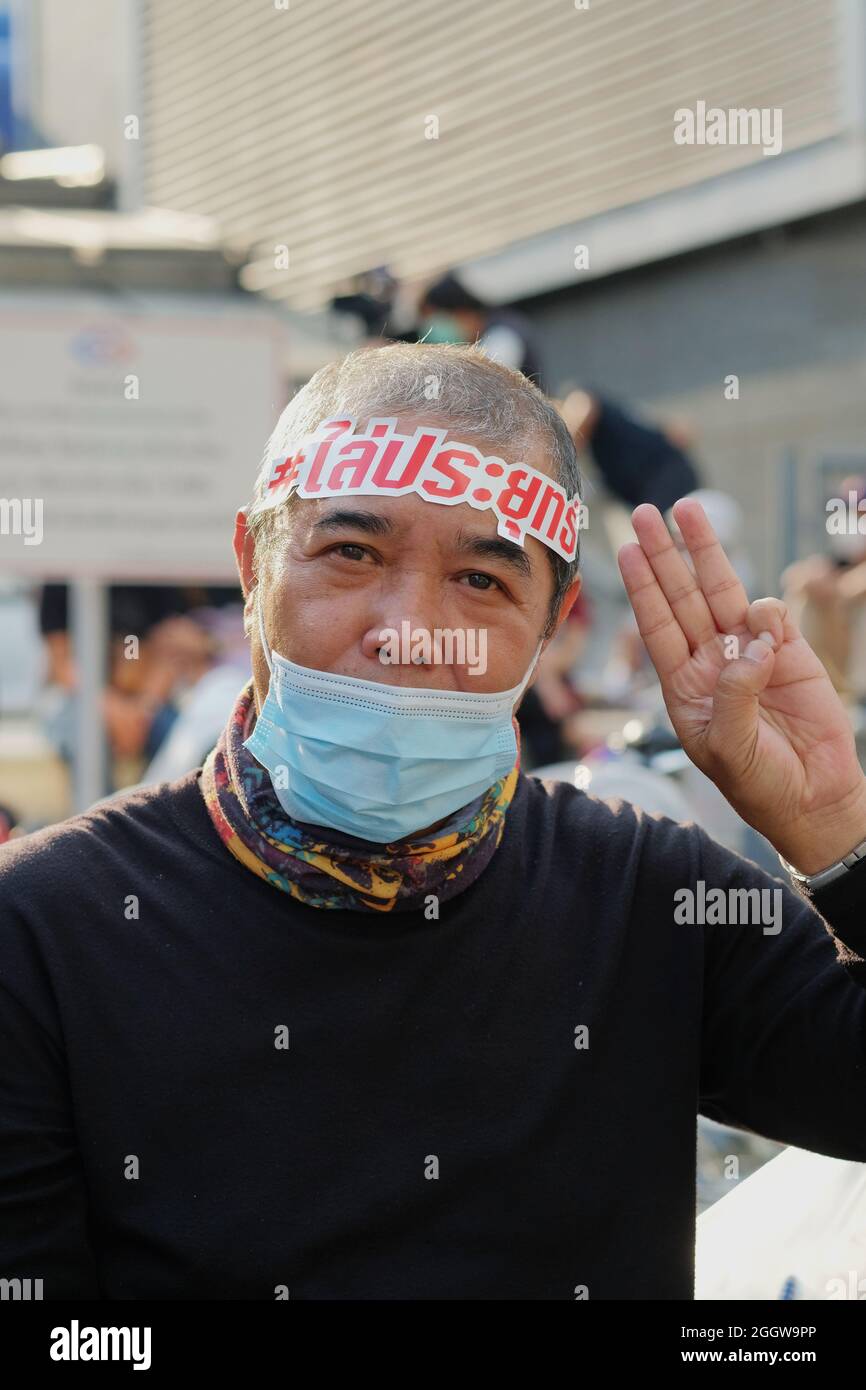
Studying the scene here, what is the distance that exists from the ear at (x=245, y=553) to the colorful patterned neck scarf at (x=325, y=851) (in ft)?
0.66

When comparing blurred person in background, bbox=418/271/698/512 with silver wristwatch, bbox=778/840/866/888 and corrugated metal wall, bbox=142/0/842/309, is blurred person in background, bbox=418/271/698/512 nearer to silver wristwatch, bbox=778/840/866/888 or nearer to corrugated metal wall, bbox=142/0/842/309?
corrugated metal wall, bbox=142/0/842/309

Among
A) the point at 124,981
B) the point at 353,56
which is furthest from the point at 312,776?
the point at 353,56

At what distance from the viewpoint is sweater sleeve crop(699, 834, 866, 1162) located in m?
2.06

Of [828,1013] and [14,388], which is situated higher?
→ [14,388]

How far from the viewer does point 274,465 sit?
2.15m

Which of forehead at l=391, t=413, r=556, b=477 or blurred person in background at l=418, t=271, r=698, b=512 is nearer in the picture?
forehead at l=391, t=413, r=556, b=477

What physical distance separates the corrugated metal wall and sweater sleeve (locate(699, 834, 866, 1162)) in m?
7.99

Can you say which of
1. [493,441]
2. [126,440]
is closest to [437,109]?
[126,440]

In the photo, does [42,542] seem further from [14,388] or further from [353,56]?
[353,56]

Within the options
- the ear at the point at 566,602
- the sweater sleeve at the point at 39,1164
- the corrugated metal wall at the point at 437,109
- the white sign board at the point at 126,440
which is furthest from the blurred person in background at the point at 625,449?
the sweater sleeve at the point at 39,1164

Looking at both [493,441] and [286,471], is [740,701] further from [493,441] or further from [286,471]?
[286,471]

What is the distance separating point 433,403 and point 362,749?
46 cm

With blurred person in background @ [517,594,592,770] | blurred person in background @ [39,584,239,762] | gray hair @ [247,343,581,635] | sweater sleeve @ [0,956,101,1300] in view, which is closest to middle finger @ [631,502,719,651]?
gray hair @ [247,343,581,635]
